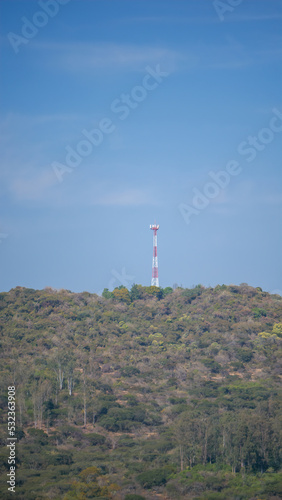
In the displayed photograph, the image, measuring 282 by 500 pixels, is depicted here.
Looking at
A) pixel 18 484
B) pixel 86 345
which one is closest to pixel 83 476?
pixel 18 484

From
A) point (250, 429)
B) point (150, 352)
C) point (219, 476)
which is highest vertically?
point (150, 352)

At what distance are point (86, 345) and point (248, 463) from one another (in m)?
34.5

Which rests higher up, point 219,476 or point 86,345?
point 86,345

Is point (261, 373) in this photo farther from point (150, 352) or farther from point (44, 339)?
point (44, 339)

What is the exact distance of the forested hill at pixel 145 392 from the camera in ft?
106

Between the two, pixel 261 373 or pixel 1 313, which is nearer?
pixel 261 373

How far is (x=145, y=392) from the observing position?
174 feet

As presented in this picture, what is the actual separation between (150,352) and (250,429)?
107 feet

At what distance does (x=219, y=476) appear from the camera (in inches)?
1286

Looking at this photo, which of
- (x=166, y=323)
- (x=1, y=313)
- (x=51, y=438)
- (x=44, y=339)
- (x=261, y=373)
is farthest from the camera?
(x=166, y=323)

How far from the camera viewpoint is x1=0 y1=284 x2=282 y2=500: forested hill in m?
32.2

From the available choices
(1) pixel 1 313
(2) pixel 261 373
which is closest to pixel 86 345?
(1) pixel 1 313

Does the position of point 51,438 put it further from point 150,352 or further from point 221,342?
point 221,342

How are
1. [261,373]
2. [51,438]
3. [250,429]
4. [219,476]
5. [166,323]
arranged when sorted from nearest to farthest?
[219,476], [250,429], [51,438], [261,373], [166,323]
